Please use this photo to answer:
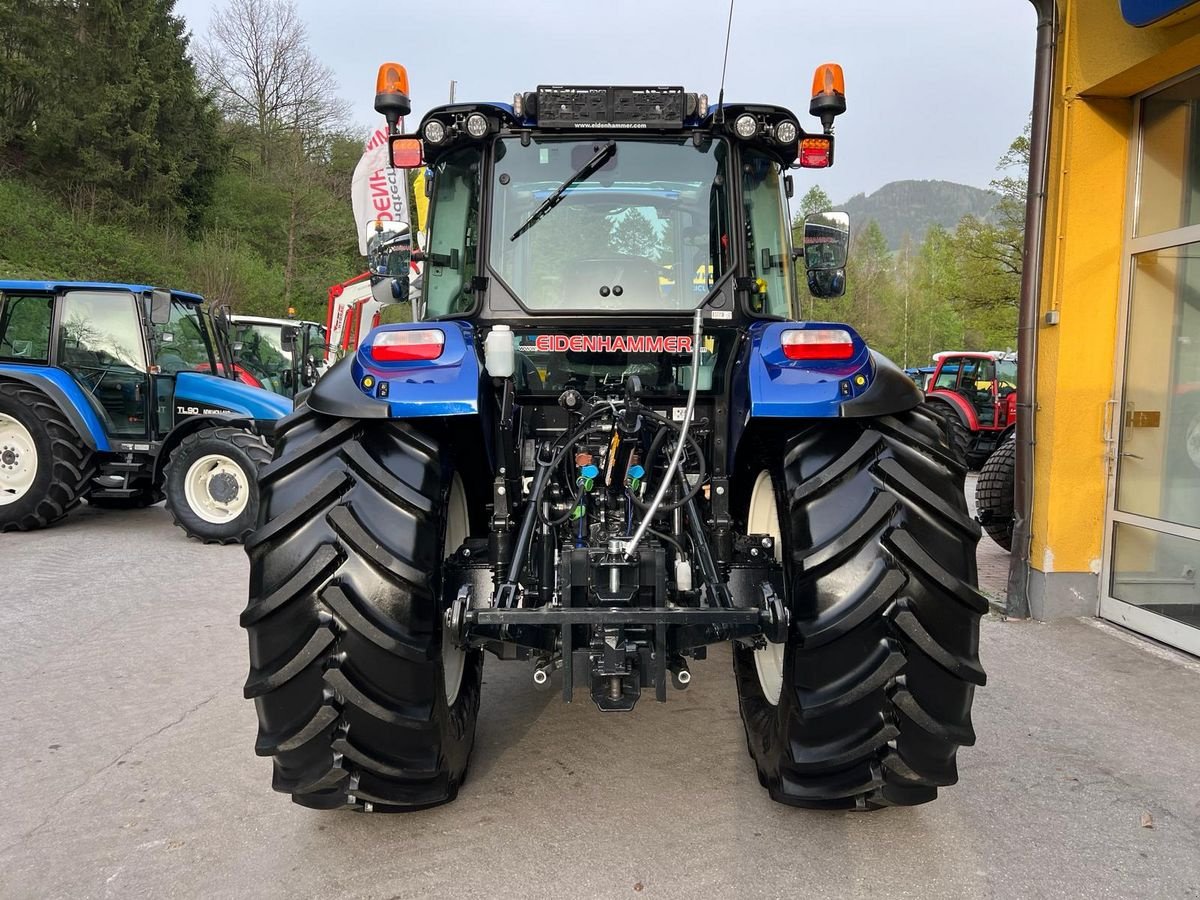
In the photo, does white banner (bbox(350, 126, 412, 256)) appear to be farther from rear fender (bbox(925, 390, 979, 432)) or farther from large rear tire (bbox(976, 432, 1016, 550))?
rear fender (bbox(925, 390, 979, 432))

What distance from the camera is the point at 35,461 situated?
8.18 metres

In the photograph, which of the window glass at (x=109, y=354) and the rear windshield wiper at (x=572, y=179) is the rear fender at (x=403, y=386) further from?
the window glass at (x=109, y=354)

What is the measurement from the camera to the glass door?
16.4 ft

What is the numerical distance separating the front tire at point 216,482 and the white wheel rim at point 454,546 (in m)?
4.91

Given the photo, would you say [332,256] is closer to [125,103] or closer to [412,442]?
[125,103]

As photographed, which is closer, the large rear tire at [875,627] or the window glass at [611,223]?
the large rear tire at [875,627]

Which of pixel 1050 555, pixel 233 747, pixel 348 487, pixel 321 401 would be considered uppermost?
pixel 321 401

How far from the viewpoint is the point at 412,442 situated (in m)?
2.80

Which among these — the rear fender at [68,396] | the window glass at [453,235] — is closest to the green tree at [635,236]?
the window glass at [453,235]

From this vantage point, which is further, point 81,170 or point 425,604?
point 81,170

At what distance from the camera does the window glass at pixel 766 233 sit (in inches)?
134

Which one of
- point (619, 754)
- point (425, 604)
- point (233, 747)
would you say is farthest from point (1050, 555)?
point (233, 747)

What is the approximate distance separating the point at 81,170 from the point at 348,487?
26796 mm

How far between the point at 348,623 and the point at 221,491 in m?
5.94
